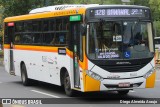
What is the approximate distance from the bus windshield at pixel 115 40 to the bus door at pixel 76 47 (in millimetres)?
688

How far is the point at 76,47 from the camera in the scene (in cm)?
1391

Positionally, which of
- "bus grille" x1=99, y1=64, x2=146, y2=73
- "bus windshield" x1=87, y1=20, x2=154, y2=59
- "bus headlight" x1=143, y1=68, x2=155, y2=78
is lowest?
"bus headlight" x1=143, y1=68, x2=155, y2=78

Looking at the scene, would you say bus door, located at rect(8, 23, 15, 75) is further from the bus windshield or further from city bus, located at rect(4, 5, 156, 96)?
the bus windshield

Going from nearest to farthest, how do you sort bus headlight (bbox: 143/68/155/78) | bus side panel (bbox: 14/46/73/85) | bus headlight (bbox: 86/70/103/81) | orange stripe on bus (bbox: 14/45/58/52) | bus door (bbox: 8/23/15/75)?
1. bus headlight (bbox: 86/70/103/81)
2. bus headlight (bbox: 143/68/155/78)
3. bus side panel (bbox: 14/46/73/85)
4. orange stripe on bus (bbox: 14/45/58/52)
5. bus door (bbox: 8/23/15/75)

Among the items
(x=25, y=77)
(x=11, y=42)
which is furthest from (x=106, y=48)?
(x=11, y=42)

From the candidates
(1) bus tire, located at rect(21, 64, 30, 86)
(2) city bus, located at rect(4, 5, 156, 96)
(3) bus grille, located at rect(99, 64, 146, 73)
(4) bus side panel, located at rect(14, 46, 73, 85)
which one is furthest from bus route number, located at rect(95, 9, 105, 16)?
(1) bus tire, located at rect(21, 64, 30, 86)

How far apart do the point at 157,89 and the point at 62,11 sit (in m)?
4.62

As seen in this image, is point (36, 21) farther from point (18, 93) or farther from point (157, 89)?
point (157, 89)

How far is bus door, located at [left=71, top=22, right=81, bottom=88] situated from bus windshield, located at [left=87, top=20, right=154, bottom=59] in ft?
2.26

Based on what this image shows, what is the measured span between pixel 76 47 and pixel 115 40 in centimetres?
130

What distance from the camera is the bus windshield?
43.3 feet

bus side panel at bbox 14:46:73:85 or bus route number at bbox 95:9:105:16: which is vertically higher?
bus route number at bbox 95:9:105:16

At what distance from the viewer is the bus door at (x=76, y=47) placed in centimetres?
1380

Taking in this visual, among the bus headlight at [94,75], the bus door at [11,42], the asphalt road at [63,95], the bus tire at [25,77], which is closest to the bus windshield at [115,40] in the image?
the bus headlight at [94,75]
